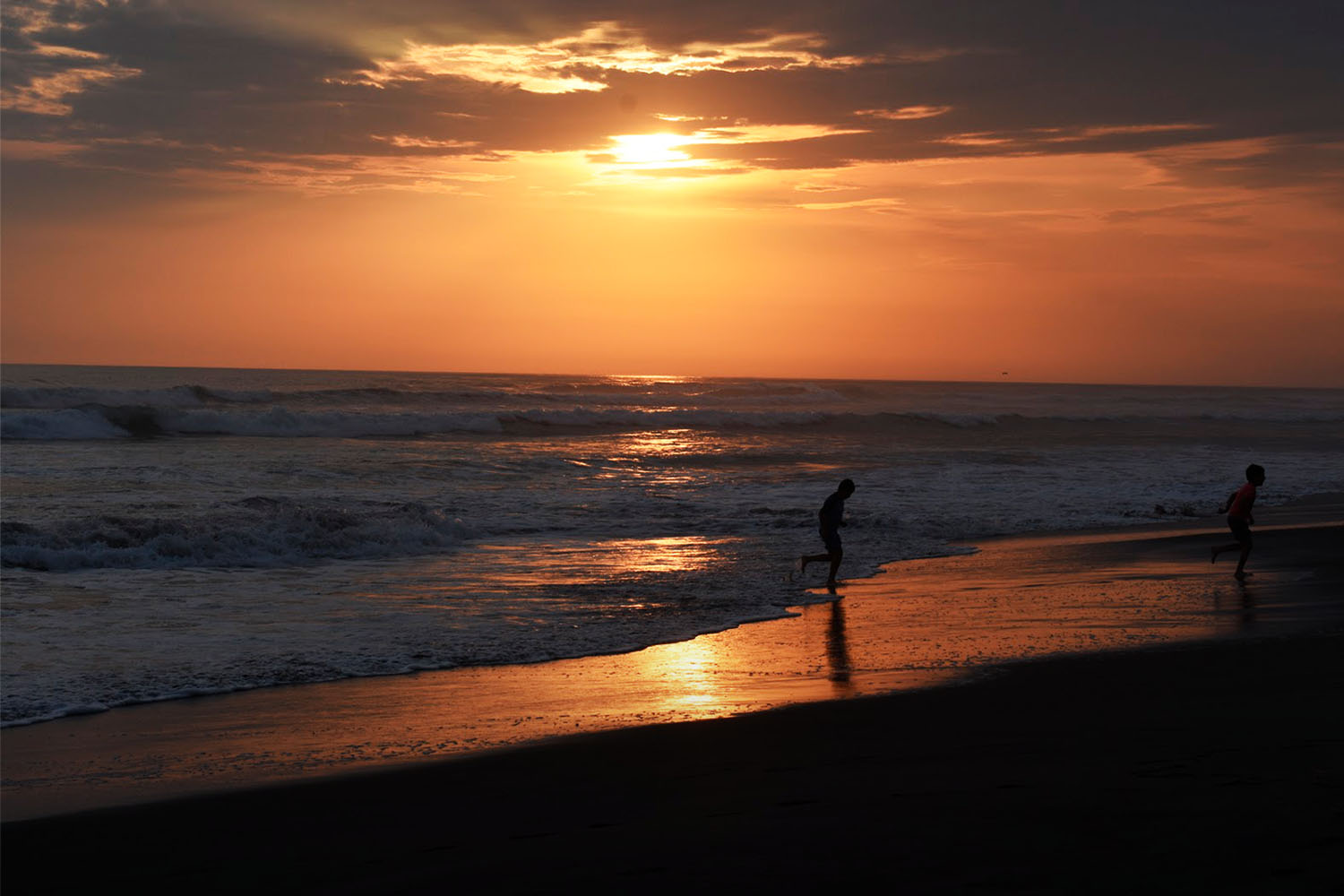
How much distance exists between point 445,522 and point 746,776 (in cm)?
1244

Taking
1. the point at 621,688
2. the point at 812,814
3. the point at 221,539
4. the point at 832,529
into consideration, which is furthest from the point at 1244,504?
the point at 221,539

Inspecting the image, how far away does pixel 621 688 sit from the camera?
7.64 metres

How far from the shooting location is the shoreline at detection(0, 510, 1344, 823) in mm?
5758

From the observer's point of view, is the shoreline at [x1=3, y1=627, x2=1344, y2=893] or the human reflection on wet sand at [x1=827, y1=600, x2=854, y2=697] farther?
the human reflection on wet sand at [x1=827, y1=600, x2=854, y2=697]

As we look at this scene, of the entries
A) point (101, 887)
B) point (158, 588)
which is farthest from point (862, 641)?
point (158, 588)

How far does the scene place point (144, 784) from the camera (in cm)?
545

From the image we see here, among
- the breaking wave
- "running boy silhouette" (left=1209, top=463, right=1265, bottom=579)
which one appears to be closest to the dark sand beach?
"running boy silhouette" (left=1209, top=463, right=1265, bottom=579)

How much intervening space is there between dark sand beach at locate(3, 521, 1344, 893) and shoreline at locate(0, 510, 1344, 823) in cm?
4

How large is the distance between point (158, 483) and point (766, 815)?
19490 millimetres

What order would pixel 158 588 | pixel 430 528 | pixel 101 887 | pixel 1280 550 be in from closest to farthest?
1. pixel 101 887
2. pixel 158 588
3. pixel 1280 550
4. pixel 430 528

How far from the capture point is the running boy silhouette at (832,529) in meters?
12.6

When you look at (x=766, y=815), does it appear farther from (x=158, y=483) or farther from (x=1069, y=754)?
(x=158, y=483)

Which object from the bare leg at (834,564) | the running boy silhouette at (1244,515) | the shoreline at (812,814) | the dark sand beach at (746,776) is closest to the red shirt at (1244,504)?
the running boy silhouette at (1244,515)

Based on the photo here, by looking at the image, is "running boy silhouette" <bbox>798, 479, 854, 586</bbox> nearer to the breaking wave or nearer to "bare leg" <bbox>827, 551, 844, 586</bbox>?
"bare leg" <bbox>827, 551, 844, 586</bbox>
